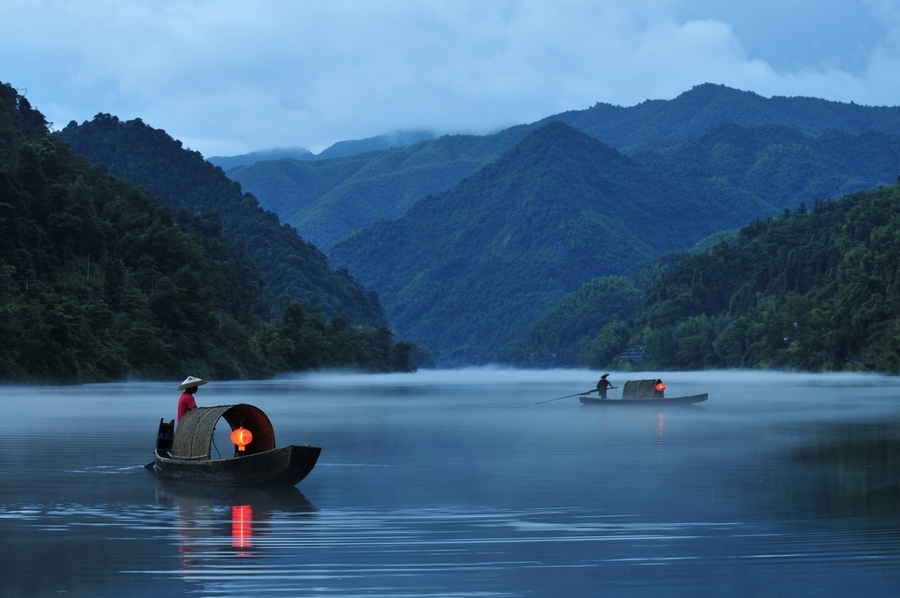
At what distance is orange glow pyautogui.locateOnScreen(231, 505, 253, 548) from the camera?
1427 centimetres

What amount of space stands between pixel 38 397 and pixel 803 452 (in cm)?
4215

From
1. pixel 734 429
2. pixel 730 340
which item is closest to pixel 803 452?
pixel 734 429

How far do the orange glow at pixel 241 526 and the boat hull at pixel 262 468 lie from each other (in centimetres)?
137

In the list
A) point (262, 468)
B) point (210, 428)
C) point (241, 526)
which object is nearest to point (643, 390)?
point (210, 428)

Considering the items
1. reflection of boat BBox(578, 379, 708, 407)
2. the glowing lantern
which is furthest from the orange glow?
reflection of boat BBox(578, 379, 708, 407)

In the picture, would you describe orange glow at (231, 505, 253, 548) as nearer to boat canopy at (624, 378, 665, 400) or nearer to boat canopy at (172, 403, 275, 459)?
boat canopy at (172, 403, 275, 459)

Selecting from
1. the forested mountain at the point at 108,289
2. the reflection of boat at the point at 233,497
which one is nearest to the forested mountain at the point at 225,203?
the forested mountain at the point at 108,289

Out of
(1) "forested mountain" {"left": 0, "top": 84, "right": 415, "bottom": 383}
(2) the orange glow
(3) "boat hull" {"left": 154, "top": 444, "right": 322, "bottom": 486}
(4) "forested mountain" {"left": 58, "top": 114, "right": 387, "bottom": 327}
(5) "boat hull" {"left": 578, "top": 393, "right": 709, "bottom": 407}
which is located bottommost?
(2) the orange glow

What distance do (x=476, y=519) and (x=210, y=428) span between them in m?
5.83

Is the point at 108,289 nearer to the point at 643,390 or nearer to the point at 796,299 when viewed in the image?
the point at 643,390

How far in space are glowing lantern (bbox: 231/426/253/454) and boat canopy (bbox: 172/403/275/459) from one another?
0.28ft

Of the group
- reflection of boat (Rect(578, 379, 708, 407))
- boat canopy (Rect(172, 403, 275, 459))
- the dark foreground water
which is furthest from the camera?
reflection of boat (Rect(578, 379, 708, 407))

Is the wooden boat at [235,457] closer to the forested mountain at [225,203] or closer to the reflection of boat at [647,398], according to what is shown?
the reflection of boat at [647,398]

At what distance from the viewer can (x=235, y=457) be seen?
19.7 m
